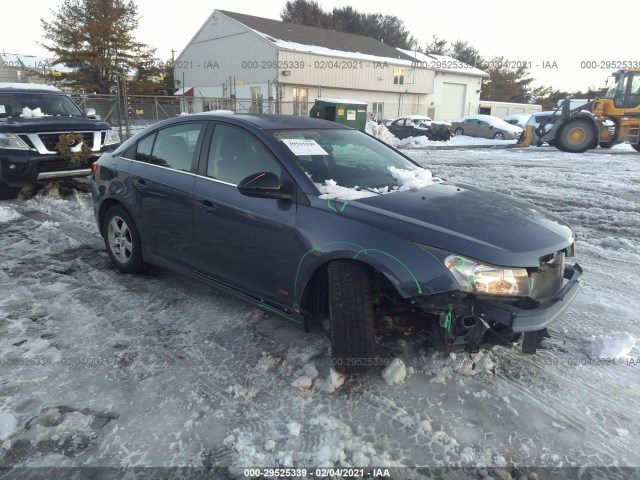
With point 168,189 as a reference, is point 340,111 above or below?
above

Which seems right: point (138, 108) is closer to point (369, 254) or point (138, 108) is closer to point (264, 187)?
point (264, 187)

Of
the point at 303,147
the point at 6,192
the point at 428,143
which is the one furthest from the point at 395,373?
the point at 428,143

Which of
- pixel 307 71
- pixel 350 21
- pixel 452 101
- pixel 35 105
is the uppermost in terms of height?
pixel 350 21

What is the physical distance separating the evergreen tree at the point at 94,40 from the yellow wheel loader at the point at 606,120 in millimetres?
31007

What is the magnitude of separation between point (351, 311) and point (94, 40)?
38.3m

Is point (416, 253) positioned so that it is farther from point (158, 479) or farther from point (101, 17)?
point (101, 17)

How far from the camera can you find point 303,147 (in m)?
3.43

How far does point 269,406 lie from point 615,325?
2833mm

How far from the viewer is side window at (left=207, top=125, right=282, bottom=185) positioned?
335 cm

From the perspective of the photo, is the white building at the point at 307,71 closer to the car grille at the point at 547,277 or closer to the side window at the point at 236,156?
the side window at the point at 236,156

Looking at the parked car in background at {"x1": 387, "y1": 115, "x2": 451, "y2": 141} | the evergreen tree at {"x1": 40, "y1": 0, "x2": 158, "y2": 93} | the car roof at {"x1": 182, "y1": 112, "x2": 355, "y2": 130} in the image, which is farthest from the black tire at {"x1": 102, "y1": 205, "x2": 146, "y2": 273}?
the evergreen tree at {"x1": 40, "y1": 0, "x2": 158, "y2": 93}

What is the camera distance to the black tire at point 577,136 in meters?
17.3

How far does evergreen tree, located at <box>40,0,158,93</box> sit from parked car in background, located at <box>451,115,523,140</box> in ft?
83.4

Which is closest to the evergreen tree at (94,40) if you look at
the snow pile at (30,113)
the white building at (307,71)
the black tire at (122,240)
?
the white building at (307,71)
